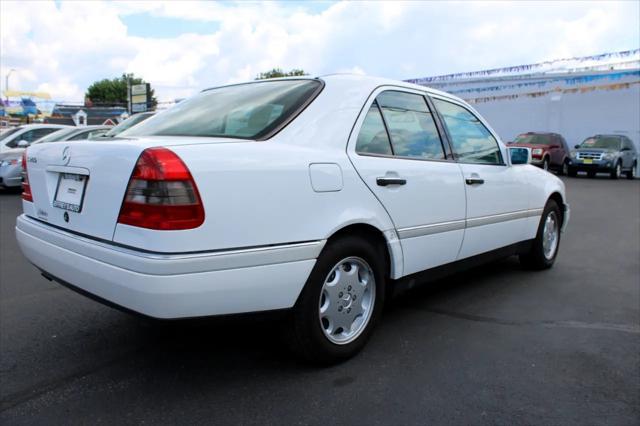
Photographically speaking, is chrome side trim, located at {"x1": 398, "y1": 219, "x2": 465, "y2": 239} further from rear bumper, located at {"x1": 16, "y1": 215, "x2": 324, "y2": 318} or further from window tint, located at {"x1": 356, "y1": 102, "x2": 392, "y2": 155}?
rear bumper, located at {"x1": 16, "y1": 215, "x2": 324, "y2": 318}

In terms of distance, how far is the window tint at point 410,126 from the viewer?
3406mm

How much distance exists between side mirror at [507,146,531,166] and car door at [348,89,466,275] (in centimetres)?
108

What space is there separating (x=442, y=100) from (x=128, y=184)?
2.54 meters

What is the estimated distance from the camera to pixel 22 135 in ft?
42.4

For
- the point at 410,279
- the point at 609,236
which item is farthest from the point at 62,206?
the point at 609,236

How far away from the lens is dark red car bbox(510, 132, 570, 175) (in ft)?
61.5

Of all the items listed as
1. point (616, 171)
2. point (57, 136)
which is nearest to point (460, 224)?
point (57, 136)

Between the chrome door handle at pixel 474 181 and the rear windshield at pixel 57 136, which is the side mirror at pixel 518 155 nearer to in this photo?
the chrome door handle at pixel 474 181

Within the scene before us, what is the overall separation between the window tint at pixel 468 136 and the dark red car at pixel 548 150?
15.1 m

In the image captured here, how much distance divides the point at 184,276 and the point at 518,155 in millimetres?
3410

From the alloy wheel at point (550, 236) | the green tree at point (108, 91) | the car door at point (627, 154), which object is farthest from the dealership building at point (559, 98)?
the green tree at point (108, 91)

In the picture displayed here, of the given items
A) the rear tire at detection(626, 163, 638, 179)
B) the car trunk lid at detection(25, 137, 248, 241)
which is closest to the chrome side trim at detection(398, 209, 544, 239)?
the car trunk lid at detection(25, 137, 248, 241)

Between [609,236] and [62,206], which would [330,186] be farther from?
[609,236]

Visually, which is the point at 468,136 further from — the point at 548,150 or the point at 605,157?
the point at 605,157
